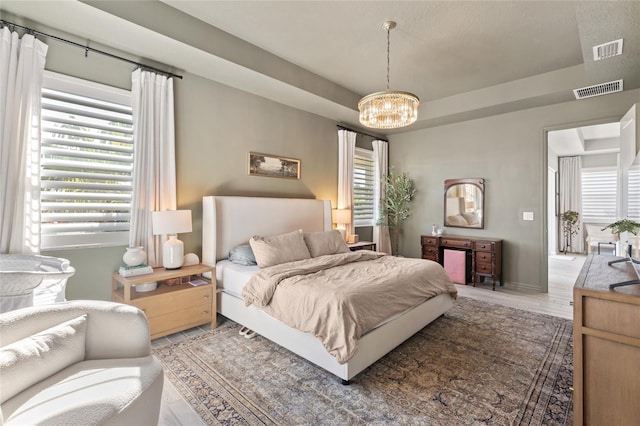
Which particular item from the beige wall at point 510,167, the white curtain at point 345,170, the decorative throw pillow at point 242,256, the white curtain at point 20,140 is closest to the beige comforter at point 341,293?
the decorative throw pillow at point 242,256

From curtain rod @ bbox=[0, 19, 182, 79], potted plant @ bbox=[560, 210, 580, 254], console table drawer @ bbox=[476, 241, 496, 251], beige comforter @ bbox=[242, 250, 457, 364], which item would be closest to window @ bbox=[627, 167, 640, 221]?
beige comforter @ bbox=[242, 250, 457, 364]

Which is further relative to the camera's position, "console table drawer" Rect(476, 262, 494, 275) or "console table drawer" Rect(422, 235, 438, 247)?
"console table drawer" Rect(422, 235, 438, 247)

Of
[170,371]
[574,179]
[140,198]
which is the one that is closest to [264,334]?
[170,371]

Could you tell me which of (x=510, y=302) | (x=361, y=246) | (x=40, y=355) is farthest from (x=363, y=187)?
(x=40, y=355)

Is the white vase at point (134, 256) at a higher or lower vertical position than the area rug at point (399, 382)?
higher

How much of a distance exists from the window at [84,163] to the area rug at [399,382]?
1323 mm

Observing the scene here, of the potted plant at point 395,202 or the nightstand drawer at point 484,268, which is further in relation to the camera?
the potted plant at point 395,202

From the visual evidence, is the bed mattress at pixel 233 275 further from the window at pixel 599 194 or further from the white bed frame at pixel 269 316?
the window at pixel 599 194

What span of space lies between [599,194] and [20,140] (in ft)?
36.2

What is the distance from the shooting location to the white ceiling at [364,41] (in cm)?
248

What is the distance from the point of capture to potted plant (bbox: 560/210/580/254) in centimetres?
783

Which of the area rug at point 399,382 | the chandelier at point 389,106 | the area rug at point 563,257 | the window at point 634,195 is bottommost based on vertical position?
the area rug at point 399,382

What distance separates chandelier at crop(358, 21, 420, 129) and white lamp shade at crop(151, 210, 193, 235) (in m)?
2.17

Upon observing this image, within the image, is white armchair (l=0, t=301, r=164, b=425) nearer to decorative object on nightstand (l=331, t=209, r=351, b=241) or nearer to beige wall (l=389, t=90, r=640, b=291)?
decorative object on nightstand (l=331, t=209, r=351, b=241)
